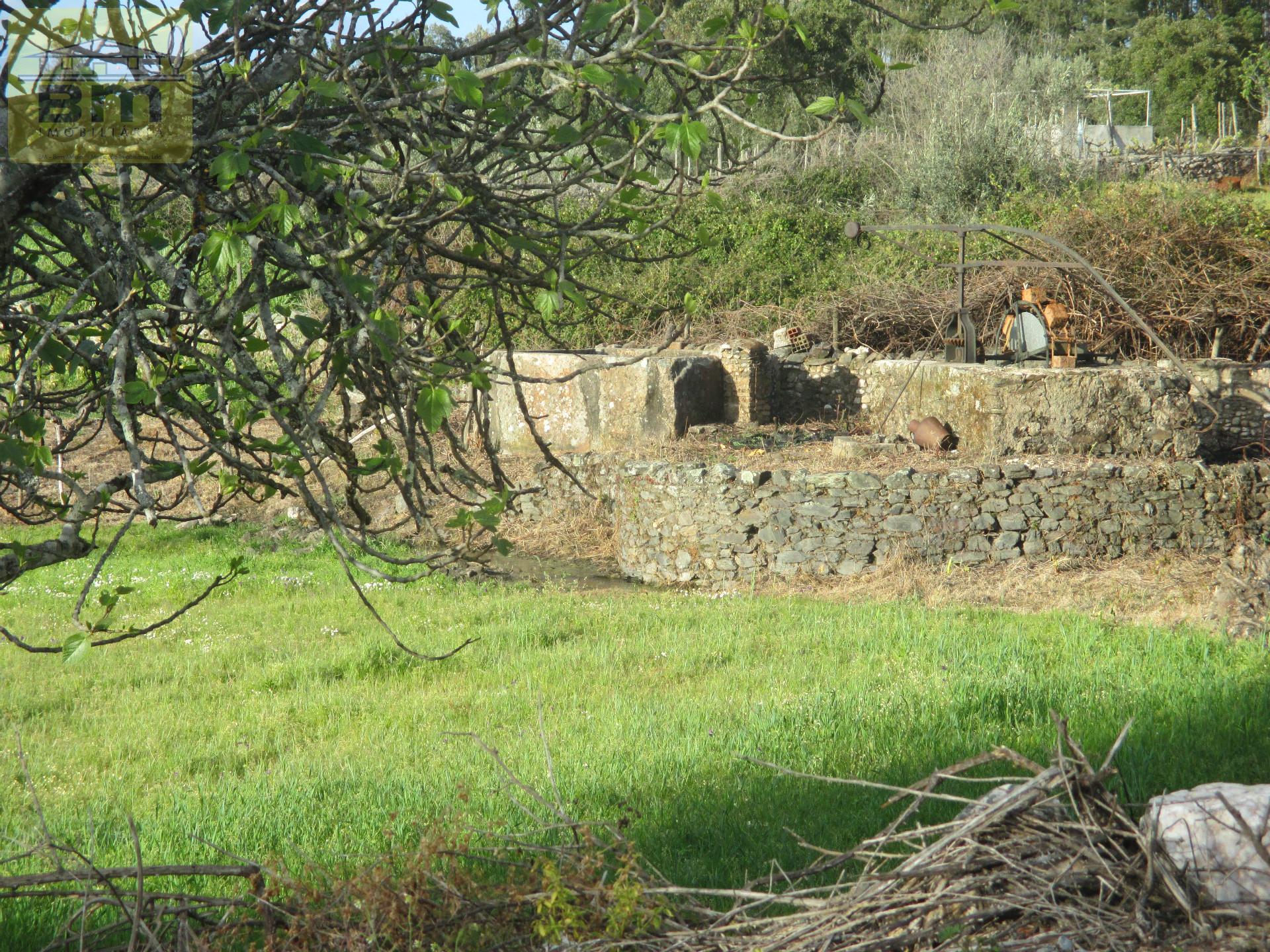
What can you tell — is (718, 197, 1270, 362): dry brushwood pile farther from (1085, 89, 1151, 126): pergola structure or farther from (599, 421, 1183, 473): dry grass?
(1085, 89, 1151, 126): pergola structure

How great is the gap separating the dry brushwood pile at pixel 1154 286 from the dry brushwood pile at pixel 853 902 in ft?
45.1

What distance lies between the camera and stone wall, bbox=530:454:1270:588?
10.7 metres

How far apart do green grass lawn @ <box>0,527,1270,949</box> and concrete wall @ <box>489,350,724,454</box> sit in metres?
5.18

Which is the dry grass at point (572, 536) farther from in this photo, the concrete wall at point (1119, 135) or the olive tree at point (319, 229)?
the concrete wall at point (1119, 135)

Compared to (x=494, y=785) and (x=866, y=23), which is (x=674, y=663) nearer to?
(x=494, y=785)

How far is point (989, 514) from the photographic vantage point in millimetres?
10844

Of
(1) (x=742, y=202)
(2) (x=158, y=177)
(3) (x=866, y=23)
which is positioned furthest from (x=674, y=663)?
(3) (x=866, y=23)

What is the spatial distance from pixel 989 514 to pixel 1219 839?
29.2 ft

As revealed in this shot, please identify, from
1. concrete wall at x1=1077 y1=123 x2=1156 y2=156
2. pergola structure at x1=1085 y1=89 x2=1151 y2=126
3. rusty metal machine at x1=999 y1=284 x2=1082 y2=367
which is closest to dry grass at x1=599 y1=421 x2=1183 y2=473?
rusty metal machine at x1=999 y1=284 x2=1082 y2=367

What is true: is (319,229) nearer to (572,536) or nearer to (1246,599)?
(1246,599)

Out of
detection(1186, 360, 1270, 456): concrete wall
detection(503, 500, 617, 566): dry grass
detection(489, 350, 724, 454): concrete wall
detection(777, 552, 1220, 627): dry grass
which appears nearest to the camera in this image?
detection(777, 552, 1220, 627): dry grass

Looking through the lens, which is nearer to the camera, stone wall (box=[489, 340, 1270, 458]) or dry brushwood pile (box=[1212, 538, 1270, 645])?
dry brushwood pile (box=[1212, 538, 1270, 645])

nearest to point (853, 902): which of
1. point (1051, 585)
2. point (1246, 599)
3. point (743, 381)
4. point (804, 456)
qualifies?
point (1246, 599)

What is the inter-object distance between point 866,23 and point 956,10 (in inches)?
153
